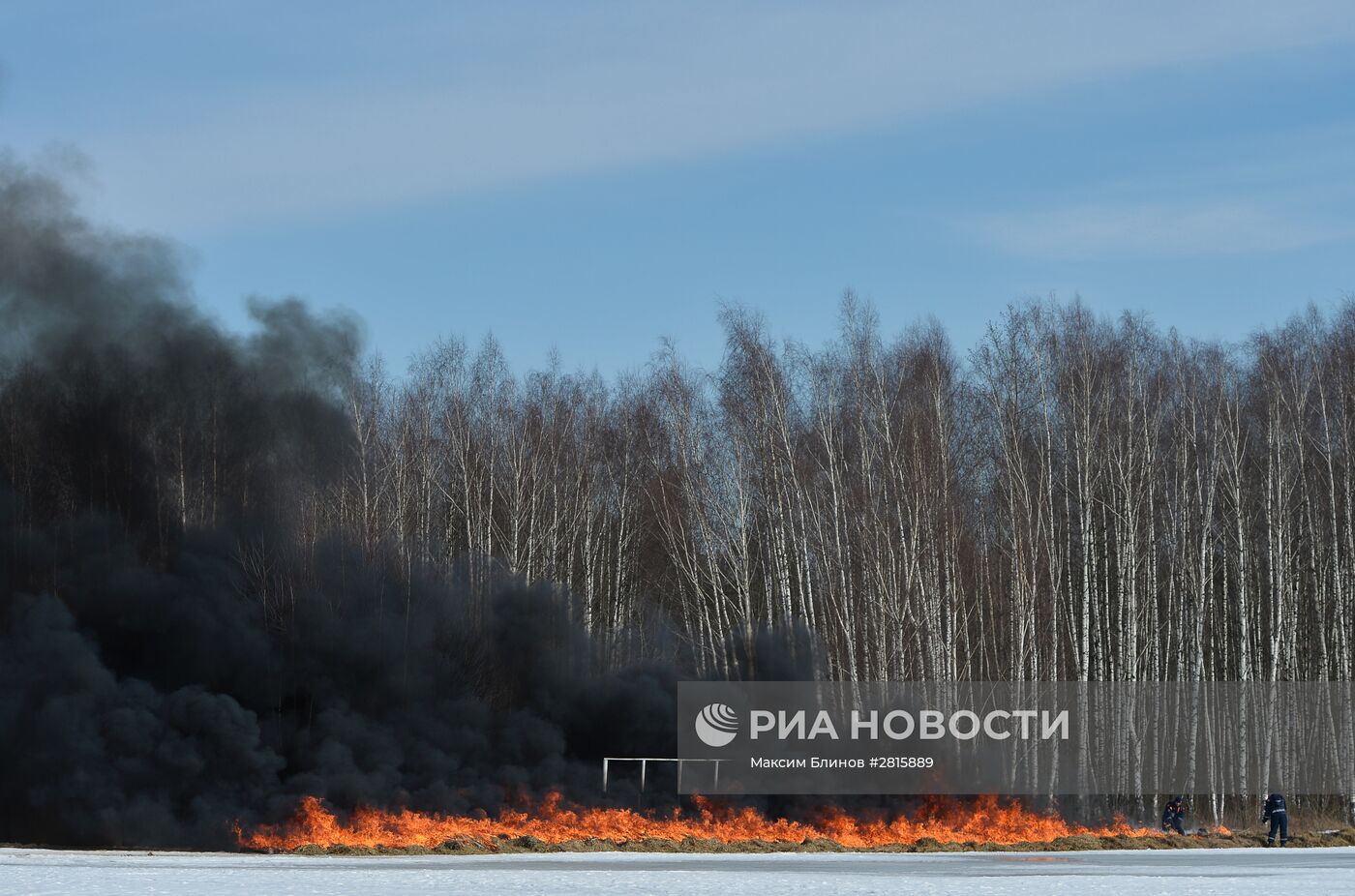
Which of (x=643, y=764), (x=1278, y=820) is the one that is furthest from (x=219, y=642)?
(x=1278, y=820)

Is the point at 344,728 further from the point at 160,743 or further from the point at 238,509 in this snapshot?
the point at 238,509

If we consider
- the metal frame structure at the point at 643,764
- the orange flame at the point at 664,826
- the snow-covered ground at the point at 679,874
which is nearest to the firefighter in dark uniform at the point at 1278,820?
the orange flame at the point at 664,826

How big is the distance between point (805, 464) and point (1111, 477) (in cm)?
837

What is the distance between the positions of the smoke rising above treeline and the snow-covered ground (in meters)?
4.89

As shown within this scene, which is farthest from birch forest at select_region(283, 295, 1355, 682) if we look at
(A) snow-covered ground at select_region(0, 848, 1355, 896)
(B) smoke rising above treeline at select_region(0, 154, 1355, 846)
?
(A) snow-covered ground at select_region(0, 848, 1355, 896)

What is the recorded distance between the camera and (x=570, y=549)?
4844cm

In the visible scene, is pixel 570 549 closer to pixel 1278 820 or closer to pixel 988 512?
pixel 988 512

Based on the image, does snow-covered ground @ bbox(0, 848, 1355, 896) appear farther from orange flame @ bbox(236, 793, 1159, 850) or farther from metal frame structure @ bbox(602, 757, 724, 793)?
metal frame structure @ bbox(602, 757, 724, 793)

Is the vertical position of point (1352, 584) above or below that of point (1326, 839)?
above

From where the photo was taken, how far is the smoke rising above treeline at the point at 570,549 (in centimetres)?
3178

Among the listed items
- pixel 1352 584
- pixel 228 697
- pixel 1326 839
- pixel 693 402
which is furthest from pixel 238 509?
pixel 1352 584

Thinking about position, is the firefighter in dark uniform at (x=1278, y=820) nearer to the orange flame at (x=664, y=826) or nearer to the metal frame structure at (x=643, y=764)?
the orange flame at (x=664, y=826)

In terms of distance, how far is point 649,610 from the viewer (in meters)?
49.9

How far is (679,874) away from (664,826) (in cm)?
927
